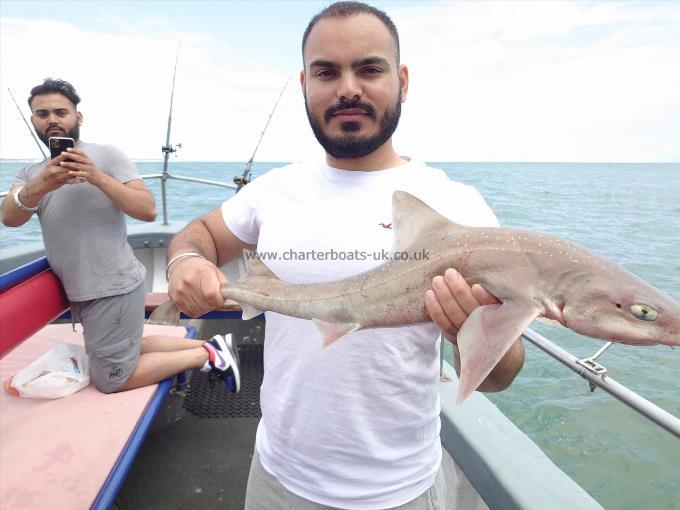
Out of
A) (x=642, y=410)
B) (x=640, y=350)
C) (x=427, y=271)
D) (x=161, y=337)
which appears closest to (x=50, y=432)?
(x=161, y=337)

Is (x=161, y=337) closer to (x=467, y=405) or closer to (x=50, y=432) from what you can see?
(x=50, y=432)

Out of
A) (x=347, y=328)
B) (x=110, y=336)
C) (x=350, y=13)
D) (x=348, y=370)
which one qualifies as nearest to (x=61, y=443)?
(x=110, y=336)

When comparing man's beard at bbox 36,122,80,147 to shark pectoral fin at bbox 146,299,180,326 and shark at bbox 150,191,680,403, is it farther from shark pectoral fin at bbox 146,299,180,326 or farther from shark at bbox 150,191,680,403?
shark at bbox 150,191,680,403

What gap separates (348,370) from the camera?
1.84m

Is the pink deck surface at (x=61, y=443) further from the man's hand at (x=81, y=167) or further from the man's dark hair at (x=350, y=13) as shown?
the man's dark hair at (x=350, y=13)

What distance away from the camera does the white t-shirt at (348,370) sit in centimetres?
181

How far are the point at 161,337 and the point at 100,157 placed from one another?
1.93m

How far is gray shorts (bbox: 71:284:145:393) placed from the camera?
3.85 m

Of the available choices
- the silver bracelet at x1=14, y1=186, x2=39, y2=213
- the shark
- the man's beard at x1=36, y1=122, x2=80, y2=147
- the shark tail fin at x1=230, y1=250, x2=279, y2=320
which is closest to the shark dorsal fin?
the shark

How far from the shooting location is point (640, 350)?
10164 millimetres

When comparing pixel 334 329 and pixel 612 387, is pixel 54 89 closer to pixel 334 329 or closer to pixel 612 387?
pixel 334 329

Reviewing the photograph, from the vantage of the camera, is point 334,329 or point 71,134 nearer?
point 334,329

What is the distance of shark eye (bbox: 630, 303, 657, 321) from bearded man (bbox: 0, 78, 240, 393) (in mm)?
3644

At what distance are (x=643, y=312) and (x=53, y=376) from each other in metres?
4.41
